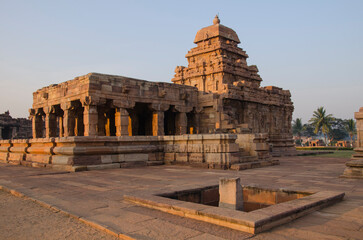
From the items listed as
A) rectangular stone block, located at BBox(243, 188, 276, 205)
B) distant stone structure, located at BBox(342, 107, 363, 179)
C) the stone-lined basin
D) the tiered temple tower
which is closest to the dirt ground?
the stone-lined basin

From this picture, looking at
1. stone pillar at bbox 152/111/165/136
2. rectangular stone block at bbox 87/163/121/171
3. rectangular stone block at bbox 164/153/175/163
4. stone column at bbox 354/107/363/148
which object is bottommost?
rectangular stone block at bbox 87/163/121/171

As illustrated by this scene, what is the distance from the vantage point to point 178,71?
89.6 feet

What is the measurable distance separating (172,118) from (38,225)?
60.1 ft

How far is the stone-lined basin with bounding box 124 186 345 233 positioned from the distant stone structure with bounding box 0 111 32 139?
3617 centimetres

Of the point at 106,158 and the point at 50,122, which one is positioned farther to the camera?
the point at 50,122

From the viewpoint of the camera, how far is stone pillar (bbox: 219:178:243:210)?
438 cm

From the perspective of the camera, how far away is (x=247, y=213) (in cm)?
349

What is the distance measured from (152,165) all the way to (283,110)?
736 inches

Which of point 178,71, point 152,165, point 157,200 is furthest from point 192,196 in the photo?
point 178,71

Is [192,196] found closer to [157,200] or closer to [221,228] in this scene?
[157,200]

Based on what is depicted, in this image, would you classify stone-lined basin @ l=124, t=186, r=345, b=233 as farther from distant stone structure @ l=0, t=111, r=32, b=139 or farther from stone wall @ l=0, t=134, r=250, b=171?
distant stone structure @ l=0, t=111, r=32, b=139

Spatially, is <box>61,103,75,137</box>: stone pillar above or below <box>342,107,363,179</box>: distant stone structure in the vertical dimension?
above

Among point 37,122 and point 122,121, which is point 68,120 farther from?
point 37,122

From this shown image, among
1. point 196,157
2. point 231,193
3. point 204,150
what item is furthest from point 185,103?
point 231,193
